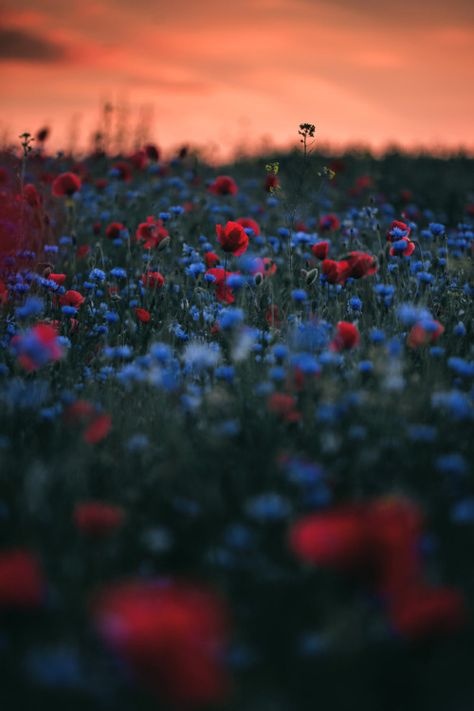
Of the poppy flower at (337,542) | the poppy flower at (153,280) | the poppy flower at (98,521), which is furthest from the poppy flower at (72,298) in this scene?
the poppy flower at (337,542)

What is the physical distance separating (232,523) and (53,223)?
442cm

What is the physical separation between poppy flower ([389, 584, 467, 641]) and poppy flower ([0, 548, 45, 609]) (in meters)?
0.70

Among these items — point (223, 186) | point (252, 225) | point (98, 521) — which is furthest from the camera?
point (223, 186)

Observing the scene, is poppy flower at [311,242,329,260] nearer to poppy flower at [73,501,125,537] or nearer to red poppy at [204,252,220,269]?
red poppy at [204,252,220,269]

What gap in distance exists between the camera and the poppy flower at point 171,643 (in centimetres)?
125

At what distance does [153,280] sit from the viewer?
14.0ft

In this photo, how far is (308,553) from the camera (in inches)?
56.7

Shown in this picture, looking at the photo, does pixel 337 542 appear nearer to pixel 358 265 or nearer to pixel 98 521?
pixel 98 521

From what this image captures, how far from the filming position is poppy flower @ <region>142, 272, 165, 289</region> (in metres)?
4.12

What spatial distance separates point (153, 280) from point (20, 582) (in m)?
2.93

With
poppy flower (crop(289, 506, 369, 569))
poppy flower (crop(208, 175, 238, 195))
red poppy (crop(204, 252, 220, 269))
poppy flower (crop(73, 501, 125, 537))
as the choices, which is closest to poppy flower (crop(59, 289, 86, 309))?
red poppy (crop(204, 252, 220, 269))

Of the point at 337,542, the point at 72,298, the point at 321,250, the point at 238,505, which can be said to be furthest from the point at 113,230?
the point at 337,542

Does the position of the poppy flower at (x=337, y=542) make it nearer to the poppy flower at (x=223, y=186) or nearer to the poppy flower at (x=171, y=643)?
the poppy flower at (x=171, y=643)

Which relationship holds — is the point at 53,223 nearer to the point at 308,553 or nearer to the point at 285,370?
the point at 285,370
